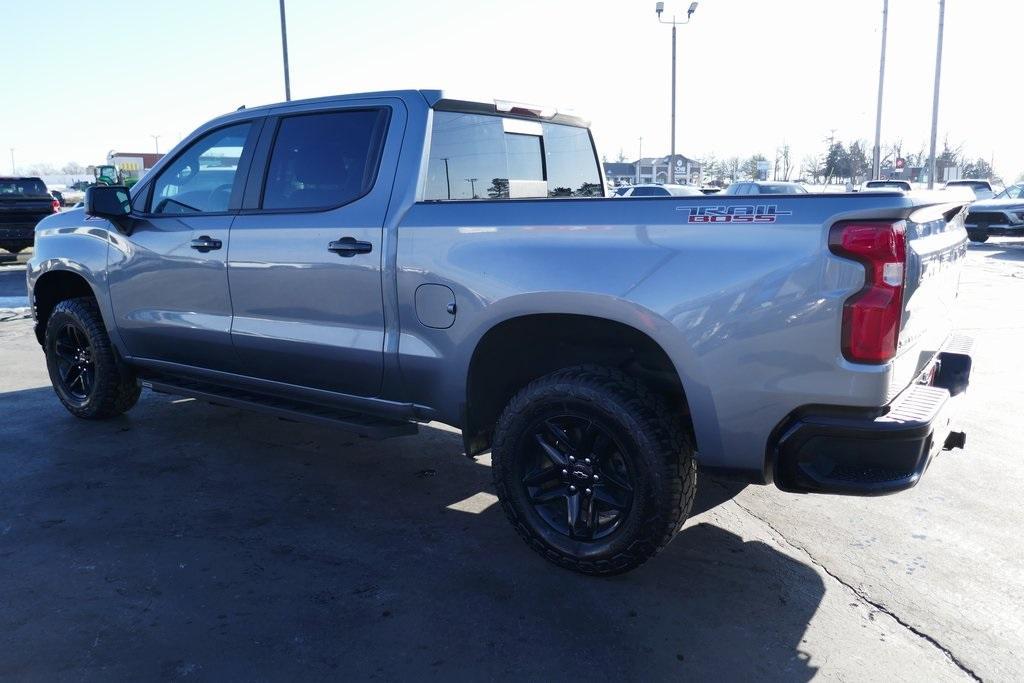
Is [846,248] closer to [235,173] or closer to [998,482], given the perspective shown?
[998,482]

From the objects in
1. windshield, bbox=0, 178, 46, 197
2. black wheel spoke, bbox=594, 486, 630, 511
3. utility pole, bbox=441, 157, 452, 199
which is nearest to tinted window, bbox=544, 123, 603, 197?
utility pole, bbox=441, 157, 452, 199

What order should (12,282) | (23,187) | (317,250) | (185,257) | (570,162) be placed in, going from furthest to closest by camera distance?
(23,187) < (12,282) < (570,162) < (185,257) < (317,250)

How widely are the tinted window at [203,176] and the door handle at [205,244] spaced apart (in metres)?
0.19

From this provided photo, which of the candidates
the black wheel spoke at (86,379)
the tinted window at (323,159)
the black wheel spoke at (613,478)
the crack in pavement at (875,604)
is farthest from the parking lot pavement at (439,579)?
the tinted window at (323,159)

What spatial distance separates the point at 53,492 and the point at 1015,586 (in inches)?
181

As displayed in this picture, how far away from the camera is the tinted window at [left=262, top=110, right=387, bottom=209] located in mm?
4113

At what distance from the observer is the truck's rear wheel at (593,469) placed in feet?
10.7

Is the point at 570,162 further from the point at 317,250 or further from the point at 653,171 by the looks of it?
the point at 653,171

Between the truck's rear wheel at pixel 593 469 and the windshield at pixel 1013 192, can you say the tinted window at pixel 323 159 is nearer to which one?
the truck's rear wheel at pixel 593 469

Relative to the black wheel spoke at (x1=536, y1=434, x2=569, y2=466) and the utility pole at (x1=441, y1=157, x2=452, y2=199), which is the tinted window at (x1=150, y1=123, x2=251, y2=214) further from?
the black wheel spoke at (x1=536, y1=434, x2=569, y2=466)

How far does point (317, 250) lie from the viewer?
4.11 metres

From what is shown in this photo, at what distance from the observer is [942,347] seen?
12.5ft

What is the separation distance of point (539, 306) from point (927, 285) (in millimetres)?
1460

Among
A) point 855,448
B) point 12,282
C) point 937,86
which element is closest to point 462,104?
point 855,448
